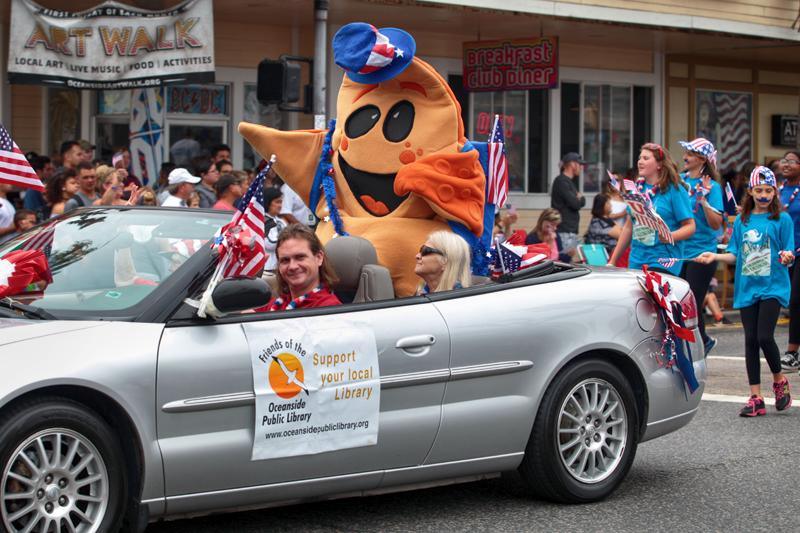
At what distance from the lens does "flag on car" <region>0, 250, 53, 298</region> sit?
194 inches

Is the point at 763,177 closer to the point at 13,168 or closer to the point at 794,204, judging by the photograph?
the point at 794,204

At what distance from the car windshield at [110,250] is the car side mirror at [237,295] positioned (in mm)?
336

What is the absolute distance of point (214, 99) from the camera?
1723 centimetres

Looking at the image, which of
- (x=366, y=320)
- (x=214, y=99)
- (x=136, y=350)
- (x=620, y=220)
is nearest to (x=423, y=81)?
(x=366, y=320)

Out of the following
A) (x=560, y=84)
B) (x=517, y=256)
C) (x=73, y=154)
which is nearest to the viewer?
(x=517, y=256)

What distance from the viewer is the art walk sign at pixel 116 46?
13586 millimetres

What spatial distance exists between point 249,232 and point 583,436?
1.98 meters

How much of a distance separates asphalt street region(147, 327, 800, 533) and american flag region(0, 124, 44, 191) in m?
2.40

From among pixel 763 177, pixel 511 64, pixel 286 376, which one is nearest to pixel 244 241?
pixel 286 376

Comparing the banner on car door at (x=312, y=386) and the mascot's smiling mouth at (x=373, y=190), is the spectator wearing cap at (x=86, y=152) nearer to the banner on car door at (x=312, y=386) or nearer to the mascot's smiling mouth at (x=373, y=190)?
the mascot's smiling mouth at (x=373, y=190)

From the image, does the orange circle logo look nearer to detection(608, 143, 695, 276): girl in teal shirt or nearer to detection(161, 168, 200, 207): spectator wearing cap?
detection(608, 143, 695, 276): girl in teal shirt

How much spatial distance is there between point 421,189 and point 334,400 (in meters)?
1.98

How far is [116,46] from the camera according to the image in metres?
13.7

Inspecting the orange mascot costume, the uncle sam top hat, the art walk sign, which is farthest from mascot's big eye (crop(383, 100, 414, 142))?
the art walk sign
